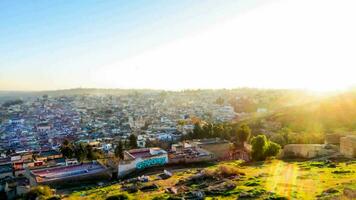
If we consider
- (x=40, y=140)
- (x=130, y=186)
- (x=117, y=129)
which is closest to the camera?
(x=130, y=186)

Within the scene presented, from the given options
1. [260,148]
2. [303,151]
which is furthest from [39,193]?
[303,151]

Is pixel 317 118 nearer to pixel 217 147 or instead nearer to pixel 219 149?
pixel 219 149

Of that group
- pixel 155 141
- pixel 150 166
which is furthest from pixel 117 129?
pixel 150 166

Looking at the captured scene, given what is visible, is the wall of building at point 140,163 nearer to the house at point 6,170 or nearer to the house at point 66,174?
the house at point 66,174

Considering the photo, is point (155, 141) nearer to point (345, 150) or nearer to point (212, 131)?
point (212, 131)

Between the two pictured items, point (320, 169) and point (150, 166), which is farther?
point (150, 166)

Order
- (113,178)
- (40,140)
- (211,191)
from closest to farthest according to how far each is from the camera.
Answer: (211,191)
(113,178)
(40,140)

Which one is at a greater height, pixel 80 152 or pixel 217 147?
pixel 217 147
